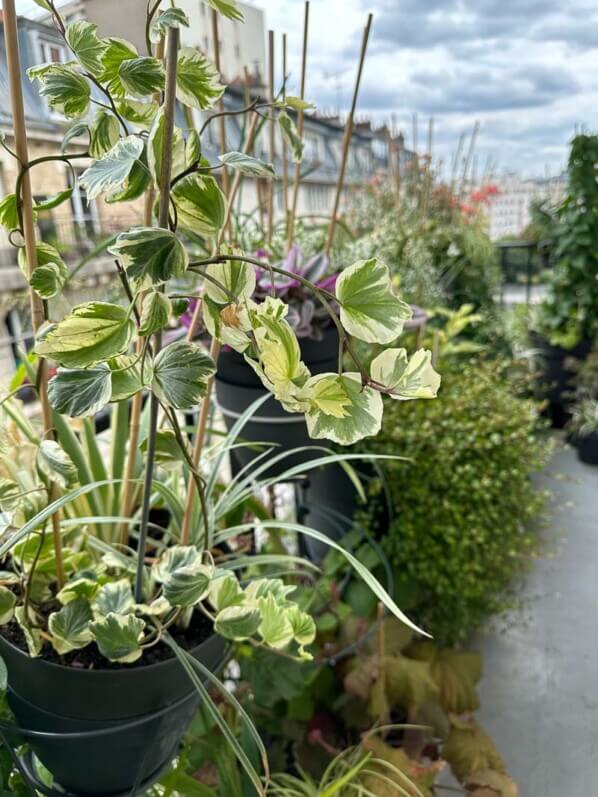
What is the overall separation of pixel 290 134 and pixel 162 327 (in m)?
0.31

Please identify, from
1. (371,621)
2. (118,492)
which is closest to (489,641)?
(371,621)

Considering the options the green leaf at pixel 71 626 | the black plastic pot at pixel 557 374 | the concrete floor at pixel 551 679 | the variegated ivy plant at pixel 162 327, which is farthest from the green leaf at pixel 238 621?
the black plastic pot at pixel 557 374

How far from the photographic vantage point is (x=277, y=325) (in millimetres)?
338

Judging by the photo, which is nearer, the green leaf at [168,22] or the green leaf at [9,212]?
the green leaf at [168,22]

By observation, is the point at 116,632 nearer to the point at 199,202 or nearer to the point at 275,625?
the point at 275,625

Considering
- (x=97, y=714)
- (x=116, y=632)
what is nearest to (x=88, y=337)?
(x=116, y=632)

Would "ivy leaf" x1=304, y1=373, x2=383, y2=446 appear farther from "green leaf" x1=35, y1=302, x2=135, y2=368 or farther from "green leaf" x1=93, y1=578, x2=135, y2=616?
"green leaf" x1=93, y1=578, x2=135, y2=616

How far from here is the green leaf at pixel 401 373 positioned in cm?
36

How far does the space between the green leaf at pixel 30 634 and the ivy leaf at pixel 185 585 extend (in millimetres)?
144

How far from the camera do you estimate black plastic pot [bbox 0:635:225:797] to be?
53cm

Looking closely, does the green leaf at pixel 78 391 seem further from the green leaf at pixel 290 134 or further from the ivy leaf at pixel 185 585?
the green leaf at pixel 290 134

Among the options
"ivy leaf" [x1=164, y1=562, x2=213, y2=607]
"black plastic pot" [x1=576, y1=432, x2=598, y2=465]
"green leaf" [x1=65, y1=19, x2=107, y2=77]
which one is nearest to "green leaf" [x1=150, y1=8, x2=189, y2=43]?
"green leaf" [x1=65, y1=19, x2=107, y2=77]

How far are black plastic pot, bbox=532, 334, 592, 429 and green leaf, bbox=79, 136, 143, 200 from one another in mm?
2681

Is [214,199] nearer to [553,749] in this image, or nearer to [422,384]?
[422,384]
